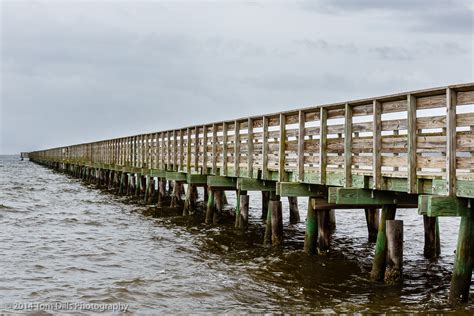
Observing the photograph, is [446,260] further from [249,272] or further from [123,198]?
[123,198]

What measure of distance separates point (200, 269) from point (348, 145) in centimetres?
393

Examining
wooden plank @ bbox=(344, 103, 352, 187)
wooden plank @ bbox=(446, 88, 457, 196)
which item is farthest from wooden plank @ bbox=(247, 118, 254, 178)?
wooden plank @ bbox=(446, 88, 457, 196)

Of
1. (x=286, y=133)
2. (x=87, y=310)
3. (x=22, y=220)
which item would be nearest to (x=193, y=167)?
(x=22, y=220)

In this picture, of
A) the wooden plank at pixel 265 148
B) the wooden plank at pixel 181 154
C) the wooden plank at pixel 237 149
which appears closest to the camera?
the wooden plank at pixel 265 148

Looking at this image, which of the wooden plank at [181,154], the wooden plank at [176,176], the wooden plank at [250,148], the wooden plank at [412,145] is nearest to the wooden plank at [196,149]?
the wooden plank at [176,176]

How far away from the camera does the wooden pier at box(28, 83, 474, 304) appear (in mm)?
9273

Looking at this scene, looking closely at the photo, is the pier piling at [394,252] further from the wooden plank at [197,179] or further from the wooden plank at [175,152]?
the wooden plank at [175,152]

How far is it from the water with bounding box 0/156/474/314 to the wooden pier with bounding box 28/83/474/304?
67 cm

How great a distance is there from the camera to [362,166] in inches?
583

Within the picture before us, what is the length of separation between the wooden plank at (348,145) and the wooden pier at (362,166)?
0.06ft

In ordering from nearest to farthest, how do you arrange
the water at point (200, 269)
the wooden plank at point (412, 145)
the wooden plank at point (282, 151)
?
the wooden plank at point (412, 145), the water at point (200, 269), the wooden plank at point (282, 151)

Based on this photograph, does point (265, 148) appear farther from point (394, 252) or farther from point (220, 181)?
point (394, 252)

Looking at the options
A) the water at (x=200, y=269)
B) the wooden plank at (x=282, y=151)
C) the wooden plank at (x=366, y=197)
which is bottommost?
the water at (x=200, y=269)

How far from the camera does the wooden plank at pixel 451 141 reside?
911 cm
